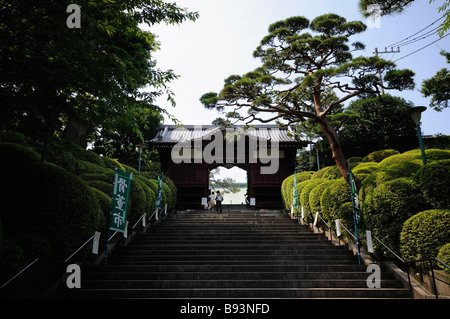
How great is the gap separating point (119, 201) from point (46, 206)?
1.78 meters

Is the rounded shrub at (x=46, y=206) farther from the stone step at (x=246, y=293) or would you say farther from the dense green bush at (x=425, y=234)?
the dense green bush at (x=425, y=234)

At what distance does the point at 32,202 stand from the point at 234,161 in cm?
1504

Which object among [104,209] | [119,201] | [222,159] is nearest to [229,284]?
[119,201]

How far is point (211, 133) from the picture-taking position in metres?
18.5

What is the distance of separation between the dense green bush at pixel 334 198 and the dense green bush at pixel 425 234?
2.40 meters

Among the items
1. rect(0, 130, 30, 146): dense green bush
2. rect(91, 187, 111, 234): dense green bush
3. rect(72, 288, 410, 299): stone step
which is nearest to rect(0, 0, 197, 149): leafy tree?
rect(91, 187, 111, 234): dense green bush

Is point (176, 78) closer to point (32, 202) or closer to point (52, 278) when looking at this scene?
point (32, 202)

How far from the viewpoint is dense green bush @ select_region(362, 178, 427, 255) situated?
18.2ft

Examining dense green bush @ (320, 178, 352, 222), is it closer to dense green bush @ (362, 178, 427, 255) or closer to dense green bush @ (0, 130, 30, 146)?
dense green bush @ (362, 178, 427, 255)

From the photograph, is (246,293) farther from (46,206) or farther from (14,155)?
(14,155)

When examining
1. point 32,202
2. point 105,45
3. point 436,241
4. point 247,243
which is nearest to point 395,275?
point 436,241

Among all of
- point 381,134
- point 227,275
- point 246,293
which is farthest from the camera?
point 381,134

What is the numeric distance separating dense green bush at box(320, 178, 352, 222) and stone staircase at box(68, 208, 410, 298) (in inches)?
38.3

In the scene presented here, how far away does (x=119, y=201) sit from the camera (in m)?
6.23
